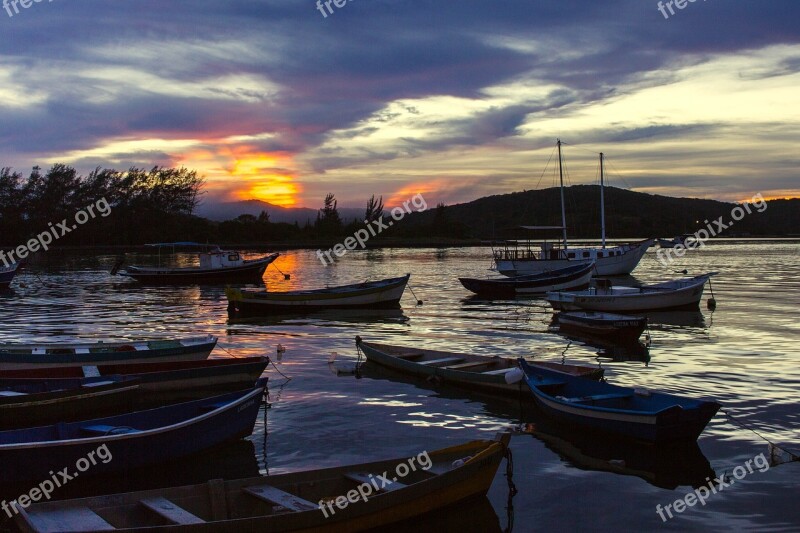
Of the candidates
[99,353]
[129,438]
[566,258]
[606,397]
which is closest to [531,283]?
[566,258]

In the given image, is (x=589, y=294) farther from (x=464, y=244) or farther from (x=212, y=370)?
(x=464, y=244)

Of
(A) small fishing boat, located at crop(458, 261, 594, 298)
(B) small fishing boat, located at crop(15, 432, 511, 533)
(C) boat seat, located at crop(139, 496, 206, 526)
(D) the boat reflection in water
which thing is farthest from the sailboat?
(C) boat seat, located at crop(139, 496, 206, 526)

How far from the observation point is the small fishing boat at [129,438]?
1022 centimetres

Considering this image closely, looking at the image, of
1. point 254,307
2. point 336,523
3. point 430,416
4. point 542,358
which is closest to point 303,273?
point 254,307

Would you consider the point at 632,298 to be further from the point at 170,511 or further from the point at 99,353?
the point at 170,511

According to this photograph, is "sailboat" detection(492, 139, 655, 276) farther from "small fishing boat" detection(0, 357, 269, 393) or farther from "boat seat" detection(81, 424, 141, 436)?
"boat seat" detection(81, 424, 141, 436)

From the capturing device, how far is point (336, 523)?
8430 mm

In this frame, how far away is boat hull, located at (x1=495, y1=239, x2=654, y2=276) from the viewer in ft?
189

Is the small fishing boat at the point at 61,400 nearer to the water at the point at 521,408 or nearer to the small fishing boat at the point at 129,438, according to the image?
the small fishing boat at the point at 129,438

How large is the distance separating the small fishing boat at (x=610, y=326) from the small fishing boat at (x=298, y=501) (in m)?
15.9

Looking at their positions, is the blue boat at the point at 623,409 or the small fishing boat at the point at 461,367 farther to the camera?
the small fishing boat at the point at 461,367

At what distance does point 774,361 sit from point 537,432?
11051 mm

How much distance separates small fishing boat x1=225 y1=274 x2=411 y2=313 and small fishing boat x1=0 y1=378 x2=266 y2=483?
868 inches

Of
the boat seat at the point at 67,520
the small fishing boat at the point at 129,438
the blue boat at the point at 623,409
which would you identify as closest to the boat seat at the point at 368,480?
the boat seat at the point at 67,520
